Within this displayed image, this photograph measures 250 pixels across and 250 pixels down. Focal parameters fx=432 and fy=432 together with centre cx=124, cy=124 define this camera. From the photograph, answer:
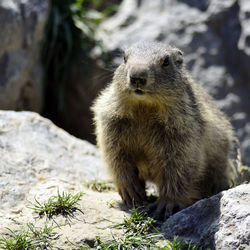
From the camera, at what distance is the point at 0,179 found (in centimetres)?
582

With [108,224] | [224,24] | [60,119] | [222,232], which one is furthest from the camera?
[60,119]

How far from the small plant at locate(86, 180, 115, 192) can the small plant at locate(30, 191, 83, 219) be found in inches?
46.9

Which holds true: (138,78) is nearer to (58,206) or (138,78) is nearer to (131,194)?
(131,194)

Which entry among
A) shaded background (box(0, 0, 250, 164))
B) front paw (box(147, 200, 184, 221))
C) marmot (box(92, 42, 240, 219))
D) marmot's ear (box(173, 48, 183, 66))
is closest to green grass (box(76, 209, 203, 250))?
front paw (box(147, 200, 184, 221))

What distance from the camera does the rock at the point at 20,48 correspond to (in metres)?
8.90

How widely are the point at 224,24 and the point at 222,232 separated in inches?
287

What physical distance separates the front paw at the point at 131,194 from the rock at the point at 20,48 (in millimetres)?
4294

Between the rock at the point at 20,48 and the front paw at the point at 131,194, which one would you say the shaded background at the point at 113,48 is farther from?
the front paw at the point at 131,194

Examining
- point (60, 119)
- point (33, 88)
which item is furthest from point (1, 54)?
point (60, 119)

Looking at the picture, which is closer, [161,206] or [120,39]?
[161,206]

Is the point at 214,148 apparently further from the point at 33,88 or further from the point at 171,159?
the point at 33,88

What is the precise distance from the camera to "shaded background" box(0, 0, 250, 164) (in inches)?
396

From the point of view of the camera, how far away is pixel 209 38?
420 inches

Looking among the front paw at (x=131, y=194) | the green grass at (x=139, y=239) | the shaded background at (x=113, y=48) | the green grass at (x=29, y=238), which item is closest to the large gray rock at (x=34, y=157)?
the green grass at (x=29, y=238)
